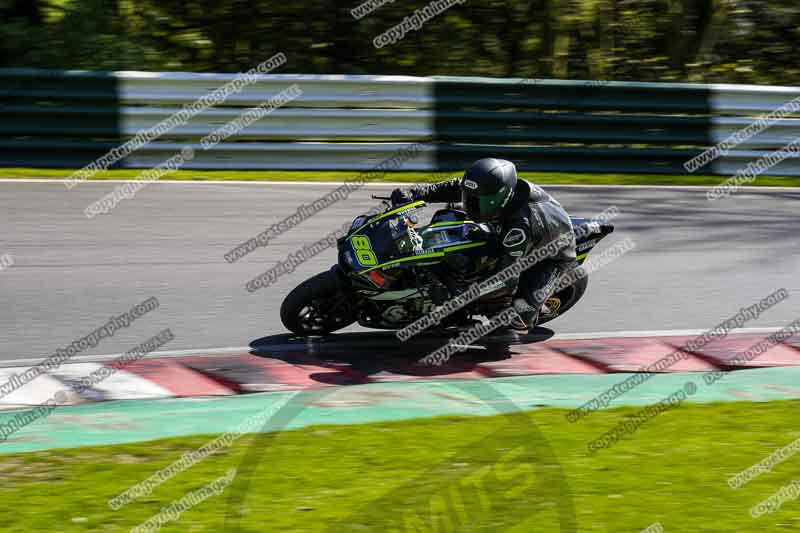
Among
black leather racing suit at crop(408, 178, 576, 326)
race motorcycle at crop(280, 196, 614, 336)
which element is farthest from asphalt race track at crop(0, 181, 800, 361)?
black leather racing suit at crop(408, 178, 576, 326)

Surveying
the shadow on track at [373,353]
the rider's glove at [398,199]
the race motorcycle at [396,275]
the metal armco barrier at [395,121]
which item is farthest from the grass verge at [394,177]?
the rider's glove at [398,199]

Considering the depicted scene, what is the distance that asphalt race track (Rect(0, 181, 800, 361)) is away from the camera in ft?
28.8

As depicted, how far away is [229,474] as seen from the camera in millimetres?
5902

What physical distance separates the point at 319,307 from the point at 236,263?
2.26 m

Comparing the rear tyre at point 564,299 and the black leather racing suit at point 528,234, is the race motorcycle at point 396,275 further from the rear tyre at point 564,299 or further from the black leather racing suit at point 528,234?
the rear tyre at point 564,299

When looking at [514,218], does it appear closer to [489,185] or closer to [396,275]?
[489,185]

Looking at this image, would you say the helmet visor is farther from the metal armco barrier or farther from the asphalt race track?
the metal armco barrier

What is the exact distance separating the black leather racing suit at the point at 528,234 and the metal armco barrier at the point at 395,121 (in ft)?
20.0

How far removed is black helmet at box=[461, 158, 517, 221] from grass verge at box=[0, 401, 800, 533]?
67.8 inches

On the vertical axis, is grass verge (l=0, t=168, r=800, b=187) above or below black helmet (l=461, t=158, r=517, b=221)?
below

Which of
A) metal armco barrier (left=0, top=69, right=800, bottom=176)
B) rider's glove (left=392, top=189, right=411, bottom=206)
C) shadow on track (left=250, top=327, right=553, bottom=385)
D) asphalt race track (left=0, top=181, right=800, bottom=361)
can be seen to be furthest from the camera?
metal armco barrier (left=0, top=69, right=800, bottom=176)

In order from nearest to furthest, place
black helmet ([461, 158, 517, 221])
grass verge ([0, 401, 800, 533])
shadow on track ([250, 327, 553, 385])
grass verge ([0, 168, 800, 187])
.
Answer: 1. grass verge ([0, 401, 800, 533])
2. black helmet ([461, 158, 517, 221])
3. shadow on track ([250, 327, 553, 385])
4. grass verge ([0, 168, 800, 187])

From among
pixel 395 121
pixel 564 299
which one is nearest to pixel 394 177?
pixel 395 121

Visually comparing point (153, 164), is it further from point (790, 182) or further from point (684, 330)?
point (790, 182)
